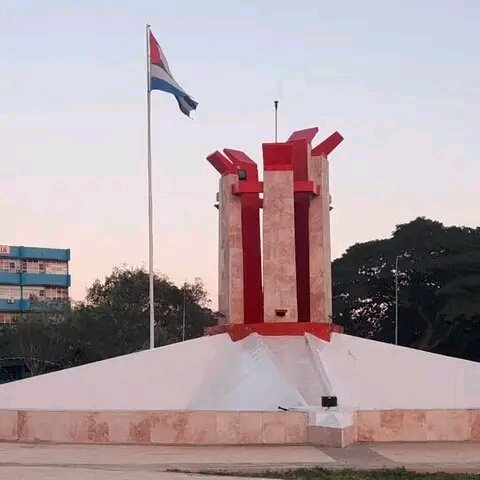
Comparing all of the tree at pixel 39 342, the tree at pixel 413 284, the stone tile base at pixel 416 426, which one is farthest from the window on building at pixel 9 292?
the stone tile base at pixel 416 426

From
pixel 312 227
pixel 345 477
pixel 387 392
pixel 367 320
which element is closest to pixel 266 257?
pixel 312 227

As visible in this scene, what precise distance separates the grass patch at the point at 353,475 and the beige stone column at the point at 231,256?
11.6 metres

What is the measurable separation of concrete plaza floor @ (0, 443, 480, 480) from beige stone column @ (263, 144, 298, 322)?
669 centimetres

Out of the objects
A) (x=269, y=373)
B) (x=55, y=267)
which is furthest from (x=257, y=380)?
(x=55, y=267)

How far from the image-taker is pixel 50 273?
94.4 meters

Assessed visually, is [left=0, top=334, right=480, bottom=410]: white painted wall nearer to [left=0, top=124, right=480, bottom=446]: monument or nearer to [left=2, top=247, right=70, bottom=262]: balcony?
[left=0, top=124, right=480, bottom=446]: monument

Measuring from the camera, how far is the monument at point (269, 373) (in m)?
19.4

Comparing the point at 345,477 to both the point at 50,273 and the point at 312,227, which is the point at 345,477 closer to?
the point at 312,227

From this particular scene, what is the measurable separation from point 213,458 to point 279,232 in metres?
9.86

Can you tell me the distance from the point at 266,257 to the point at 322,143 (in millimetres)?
4354

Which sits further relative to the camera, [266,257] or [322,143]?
[322,143]

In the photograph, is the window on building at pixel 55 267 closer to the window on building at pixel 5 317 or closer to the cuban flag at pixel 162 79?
the window on building at pixel 5 317

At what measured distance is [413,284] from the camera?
58969mm

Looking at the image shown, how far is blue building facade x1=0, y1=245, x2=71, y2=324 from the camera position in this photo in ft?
296
